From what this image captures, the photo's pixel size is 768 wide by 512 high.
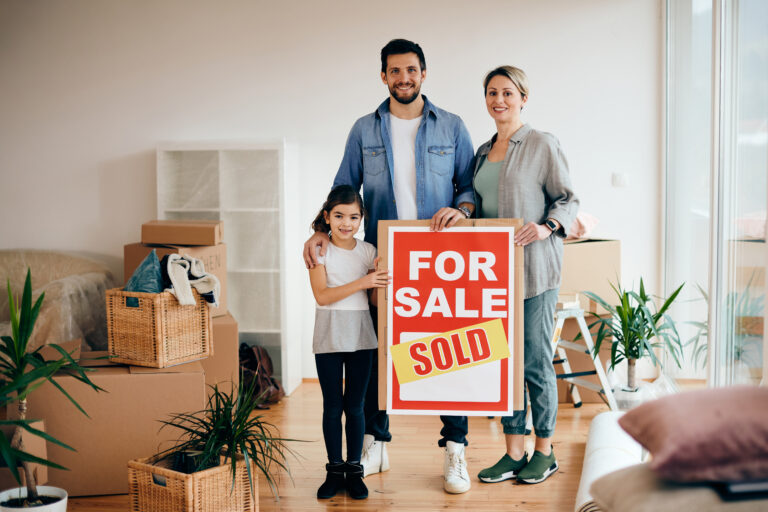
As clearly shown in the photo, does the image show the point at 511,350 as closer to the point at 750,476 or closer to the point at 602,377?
the point at 602,377

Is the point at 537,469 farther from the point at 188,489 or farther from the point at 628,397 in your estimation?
the point at 188,489

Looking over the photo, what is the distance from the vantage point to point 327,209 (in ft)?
8.70

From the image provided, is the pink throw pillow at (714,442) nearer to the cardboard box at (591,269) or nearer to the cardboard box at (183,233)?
the cardboard box at (591,269)

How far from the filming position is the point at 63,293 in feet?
12.3

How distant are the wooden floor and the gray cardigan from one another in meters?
0.76

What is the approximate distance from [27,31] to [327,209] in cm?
311

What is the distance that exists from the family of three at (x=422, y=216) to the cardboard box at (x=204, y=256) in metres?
1.10

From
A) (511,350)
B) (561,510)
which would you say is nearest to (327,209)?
(511,350)

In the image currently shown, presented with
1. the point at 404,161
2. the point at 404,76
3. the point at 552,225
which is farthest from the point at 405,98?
the point at 552,225

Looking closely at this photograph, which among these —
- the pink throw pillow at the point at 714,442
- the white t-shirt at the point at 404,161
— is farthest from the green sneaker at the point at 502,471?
the pink throw pillow at the point at 714,442

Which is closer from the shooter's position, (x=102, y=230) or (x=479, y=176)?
(x=479, y=176)

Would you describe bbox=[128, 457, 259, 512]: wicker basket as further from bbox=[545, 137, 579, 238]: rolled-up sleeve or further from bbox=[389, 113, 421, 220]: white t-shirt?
bbox=[545, 137, 579, 238]: rolled-up sleeve

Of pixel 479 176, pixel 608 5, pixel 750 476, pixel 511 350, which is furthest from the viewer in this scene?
pixel 608 5

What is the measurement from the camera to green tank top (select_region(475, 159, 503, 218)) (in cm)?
272
